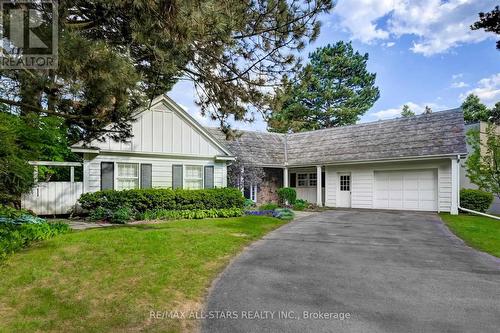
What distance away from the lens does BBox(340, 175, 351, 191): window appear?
20.1 m

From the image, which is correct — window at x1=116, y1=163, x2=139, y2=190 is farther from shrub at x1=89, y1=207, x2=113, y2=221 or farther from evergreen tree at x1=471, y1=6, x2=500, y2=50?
evergreen tree at x1=471, y1=6, x2=500, y2=50

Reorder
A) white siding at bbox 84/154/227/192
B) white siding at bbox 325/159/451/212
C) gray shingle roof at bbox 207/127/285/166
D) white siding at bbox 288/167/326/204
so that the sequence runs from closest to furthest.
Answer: white siding at bbox 84/154/227/192 → white siding at bbox 325/159/451/212 → gray shingle roof at bbox 207/127/285/166 → white siding at bbox 288/167/326/204

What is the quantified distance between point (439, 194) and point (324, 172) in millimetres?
6865

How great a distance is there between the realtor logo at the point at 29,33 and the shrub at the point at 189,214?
8.48 metres

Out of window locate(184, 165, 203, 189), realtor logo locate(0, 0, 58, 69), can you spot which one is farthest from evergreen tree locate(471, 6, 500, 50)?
window locate(184, 165, 203, 189)

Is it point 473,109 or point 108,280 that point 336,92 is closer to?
point 473,109

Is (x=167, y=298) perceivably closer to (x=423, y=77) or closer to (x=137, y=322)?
(x=137, y=322)

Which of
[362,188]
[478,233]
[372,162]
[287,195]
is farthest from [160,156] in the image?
[478,233]

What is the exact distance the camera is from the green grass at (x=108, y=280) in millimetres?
4188

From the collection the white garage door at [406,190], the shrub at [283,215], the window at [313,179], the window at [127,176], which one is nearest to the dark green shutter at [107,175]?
the window at [127,176]

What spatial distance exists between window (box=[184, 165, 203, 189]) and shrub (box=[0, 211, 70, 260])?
7.35 m

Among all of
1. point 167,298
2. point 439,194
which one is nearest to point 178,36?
point 167,298

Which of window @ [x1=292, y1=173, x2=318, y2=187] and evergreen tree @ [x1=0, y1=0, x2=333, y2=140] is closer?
evergreen tree @ [x1=0, y1=0, x2=333, y2=140]

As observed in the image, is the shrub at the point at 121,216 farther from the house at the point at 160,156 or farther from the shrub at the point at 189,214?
the house at the point at 160,156
